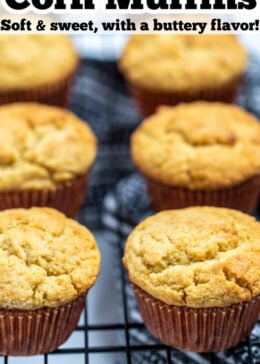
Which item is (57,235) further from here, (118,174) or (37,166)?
(118,174)

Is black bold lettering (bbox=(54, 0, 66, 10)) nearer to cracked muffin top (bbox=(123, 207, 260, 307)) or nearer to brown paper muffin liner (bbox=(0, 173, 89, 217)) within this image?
brown paper muffin liner (bbox=(0, 173, 89, 217))

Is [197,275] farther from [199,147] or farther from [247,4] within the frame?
[247,4]

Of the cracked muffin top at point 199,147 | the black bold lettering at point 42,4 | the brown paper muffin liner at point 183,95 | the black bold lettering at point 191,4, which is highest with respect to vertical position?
the black bold lettering at point 42,4

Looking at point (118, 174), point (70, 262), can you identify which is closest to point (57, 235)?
point (70, 262)

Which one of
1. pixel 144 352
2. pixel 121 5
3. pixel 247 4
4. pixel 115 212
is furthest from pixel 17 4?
pixel 144 352

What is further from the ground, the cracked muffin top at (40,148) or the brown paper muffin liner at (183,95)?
the cracked muffin top at (40,148)

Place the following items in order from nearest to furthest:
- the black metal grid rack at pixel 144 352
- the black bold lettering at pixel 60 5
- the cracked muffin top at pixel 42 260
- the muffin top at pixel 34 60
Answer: the cracked muffin top at pixel 42 260 < the black metal grid rack at pixel 144 352 < the black bold lettering at pixel 60 5 < the muffin top at pixel 34 60

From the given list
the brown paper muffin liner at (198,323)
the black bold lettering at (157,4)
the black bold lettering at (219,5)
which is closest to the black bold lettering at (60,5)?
the black bold lettering at (157,4)

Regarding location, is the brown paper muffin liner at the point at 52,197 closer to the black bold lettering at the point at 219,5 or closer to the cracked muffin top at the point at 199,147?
the cracked muffin top at the point at 199,147
